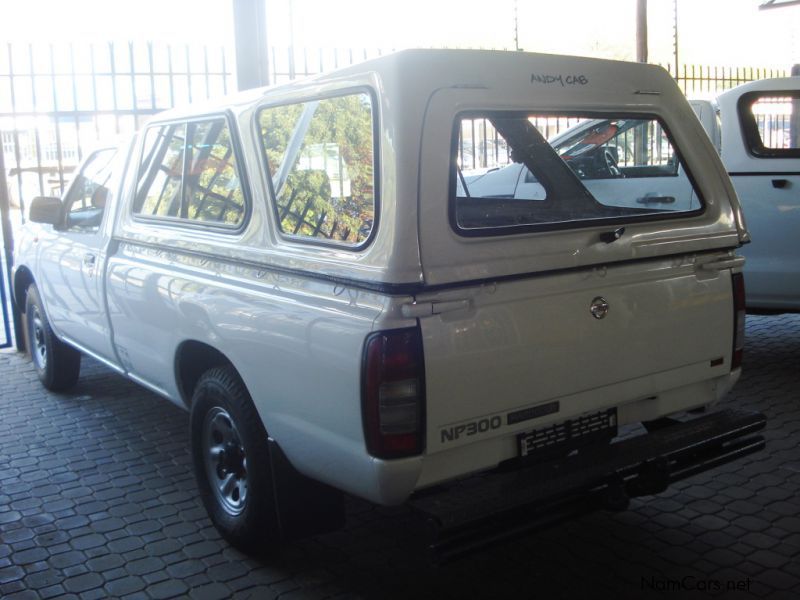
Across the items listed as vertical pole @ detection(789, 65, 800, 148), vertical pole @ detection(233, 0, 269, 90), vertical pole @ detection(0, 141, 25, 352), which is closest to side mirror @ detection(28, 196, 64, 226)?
vertical pole @ detection(0, 141, 25, 352)

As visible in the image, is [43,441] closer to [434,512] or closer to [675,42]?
[434,512]

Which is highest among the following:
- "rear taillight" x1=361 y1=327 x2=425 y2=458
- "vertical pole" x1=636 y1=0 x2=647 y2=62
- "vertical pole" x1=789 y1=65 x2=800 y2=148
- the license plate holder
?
"vertical pole" x1=636 y1=0 x2=647 y2=62

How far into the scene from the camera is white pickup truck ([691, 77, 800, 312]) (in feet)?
21.2

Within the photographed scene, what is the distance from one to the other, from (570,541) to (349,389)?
5.25 ft

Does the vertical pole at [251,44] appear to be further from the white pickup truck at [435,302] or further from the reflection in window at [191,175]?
the white pickup truck at [435,302]

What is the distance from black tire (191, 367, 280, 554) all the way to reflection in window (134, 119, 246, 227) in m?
0.77

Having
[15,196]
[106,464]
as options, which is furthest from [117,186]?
[15,196]

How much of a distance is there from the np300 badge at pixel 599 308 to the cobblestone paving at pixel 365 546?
3.22 feet

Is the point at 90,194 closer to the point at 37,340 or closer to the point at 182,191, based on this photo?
the point at 182,191

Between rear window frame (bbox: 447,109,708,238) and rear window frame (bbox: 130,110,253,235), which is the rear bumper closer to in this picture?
rear window frame (bbox: 447,109,708,238)

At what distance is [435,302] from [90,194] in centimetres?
348

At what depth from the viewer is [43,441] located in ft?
18.4

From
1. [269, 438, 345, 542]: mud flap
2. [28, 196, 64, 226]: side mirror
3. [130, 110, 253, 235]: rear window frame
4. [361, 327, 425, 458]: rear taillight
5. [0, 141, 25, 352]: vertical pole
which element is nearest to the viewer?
[361, 327, 425, 458]: rear taillight

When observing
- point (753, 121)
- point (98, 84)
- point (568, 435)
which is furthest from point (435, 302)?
point (98, 84)
